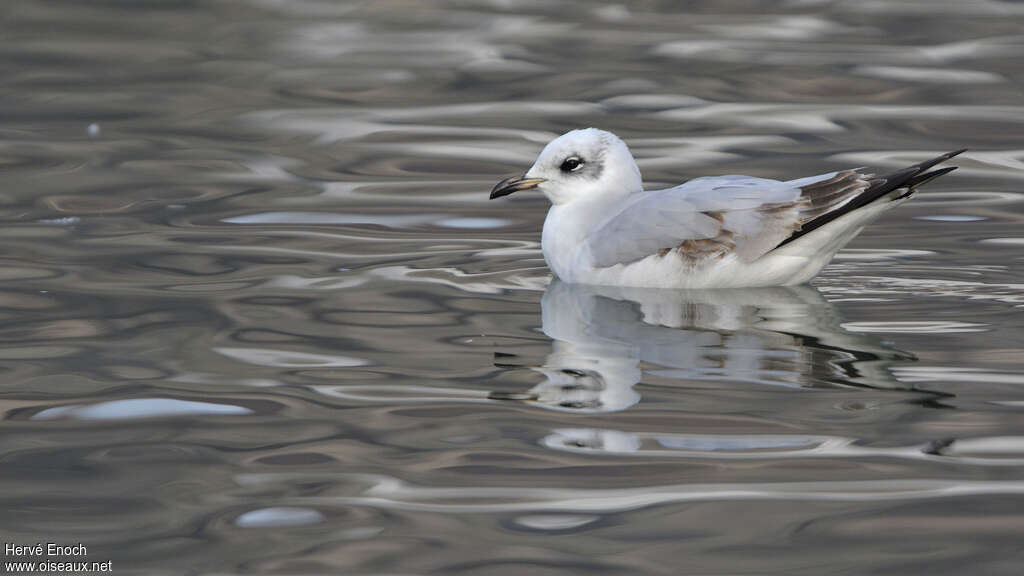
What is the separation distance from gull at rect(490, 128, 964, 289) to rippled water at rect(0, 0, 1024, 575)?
164mm

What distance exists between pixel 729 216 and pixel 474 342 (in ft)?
5.17

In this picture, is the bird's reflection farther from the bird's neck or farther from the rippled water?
the bird's neck

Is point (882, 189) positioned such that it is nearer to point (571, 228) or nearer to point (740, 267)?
point (740, 267)

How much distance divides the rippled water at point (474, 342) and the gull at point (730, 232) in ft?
0.54

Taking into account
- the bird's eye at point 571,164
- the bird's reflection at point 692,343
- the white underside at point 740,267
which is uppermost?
the bird's eye at point 571,164

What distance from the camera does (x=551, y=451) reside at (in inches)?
224

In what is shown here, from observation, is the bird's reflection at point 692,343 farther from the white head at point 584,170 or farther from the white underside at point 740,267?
the white head at point 584,170

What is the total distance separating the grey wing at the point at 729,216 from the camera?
802 centimetres

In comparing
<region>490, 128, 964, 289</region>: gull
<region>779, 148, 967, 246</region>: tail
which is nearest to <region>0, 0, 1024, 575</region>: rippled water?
<region>490, 128, 964, 289</region>: gull

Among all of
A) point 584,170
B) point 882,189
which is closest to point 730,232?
point 882,189

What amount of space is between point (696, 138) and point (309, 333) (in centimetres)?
619

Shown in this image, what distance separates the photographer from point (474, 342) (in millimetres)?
7367

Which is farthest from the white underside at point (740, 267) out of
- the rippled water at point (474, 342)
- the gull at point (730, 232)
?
the rippled water at point (474, 342)

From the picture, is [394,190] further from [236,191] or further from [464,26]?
[464,26]
